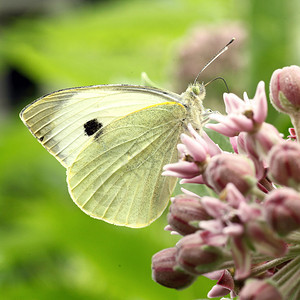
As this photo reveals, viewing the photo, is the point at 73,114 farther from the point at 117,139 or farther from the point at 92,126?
the point at 117,139

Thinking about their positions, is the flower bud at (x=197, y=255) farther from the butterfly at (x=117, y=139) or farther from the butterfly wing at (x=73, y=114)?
the butterfly wing at (x=73, y=114)

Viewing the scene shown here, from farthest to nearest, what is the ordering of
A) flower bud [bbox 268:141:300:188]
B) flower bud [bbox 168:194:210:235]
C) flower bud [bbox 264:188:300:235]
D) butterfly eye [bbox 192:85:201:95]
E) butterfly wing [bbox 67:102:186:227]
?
1. butterfly eye [bbox 192:85:201:95]
2. butterfly wing [bbox 67:102:186:227]
3. flower bud [bbox 168:194:210:235]
4. flower bud [bbox 268:141:300:188]
5. flower bud [bbox 264:188:300:235]

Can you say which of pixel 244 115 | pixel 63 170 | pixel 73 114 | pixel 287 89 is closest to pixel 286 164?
pixel 244 115

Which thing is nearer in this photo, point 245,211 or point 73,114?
point 245,211

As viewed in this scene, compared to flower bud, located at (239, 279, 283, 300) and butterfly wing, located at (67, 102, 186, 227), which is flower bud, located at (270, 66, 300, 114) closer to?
flower bud, located at (239, 279, 283, 300)

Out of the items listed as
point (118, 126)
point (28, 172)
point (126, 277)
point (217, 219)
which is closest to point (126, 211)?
point (118, 126)

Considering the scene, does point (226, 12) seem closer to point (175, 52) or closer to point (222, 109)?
point (175, 52)

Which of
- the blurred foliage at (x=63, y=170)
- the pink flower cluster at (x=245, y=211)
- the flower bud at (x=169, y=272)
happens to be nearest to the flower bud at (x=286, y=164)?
the pink flower cluster at (x=245, y=211)

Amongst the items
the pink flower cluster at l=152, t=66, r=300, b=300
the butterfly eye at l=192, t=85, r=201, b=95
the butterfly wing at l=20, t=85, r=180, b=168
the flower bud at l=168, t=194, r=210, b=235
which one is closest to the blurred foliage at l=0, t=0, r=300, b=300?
the butterfly eye at l=192, t=85, r=201, b=95
